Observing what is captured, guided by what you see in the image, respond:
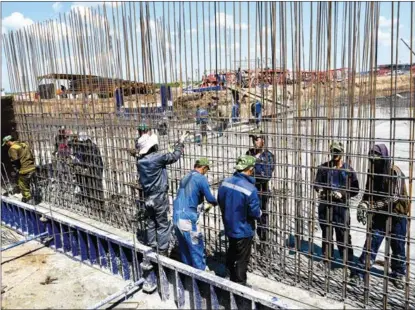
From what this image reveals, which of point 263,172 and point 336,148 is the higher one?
point 336,148

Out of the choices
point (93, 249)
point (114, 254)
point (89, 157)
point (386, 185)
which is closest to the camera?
point (386, 185)

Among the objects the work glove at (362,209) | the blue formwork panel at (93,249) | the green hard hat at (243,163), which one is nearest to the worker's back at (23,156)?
the blue formwork panel at (93,249)

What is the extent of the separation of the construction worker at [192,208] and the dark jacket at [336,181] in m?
1.24

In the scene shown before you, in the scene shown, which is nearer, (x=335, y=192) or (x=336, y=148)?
(x=335, y=192)

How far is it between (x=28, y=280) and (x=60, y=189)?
10.3 ft

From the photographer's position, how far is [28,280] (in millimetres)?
5133

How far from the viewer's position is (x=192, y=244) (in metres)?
4.47


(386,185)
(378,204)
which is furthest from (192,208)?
(386,185)

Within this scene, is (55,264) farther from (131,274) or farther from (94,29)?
(94,29)

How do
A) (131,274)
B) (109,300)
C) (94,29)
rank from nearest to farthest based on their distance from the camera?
(109,300), (131,274), (94,29)

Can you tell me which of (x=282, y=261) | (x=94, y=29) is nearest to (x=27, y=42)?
(x=94, y=29)

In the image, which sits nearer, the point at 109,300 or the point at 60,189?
the point at 109,300

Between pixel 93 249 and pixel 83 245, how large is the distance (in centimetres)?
20

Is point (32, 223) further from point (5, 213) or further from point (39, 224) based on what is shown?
point (5, 213)
